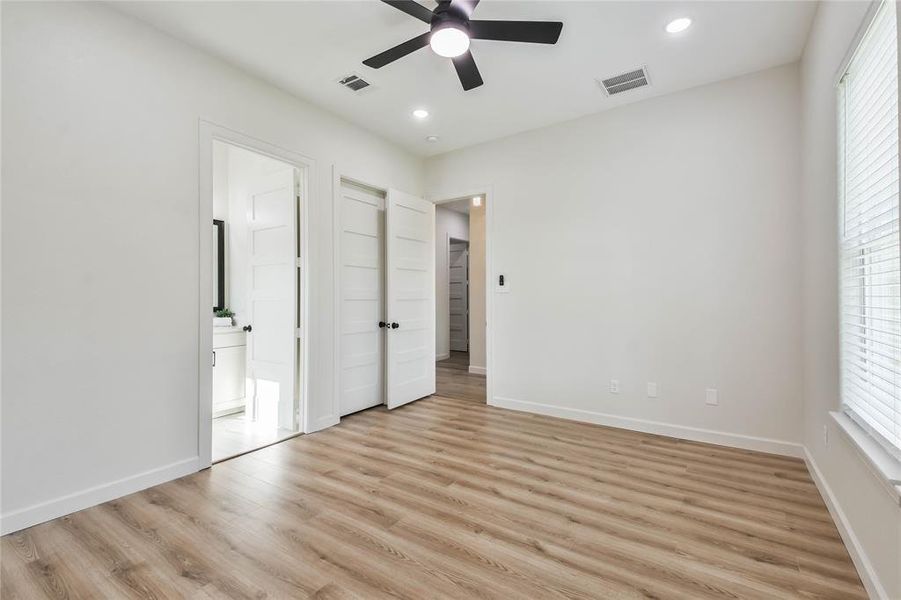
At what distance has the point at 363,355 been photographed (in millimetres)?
4305

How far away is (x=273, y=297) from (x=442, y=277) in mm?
4292

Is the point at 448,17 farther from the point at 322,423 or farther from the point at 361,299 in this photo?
the point at 322,423

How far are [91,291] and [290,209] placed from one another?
1.65 m

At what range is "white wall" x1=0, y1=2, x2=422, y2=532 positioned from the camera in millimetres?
2105

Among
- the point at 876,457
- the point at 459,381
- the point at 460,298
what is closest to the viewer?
the point at 876,457

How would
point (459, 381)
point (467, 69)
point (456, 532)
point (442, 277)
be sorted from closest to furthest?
point (456, 532) < point (467, 69) < point (459, 381) < point (442, 277)

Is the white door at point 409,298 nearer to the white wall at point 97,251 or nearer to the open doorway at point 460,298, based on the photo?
the open doorway at point 460,298

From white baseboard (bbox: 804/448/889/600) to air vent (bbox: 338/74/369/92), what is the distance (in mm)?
4032

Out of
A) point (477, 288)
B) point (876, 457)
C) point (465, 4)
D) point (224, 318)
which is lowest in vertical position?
point (876, 457)

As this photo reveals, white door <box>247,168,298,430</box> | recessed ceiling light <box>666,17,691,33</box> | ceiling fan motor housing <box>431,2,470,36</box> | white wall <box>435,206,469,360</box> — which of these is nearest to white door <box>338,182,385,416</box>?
white door <box>247,168,298,430</box>

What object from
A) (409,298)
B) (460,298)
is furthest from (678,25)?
(460,298)

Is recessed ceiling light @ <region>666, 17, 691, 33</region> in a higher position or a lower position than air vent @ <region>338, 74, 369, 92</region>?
lower

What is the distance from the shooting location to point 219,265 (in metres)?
4.40

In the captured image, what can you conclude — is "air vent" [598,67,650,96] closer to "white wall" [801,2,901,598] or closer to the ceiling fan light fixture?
"white wall" [801,2,901,598]
